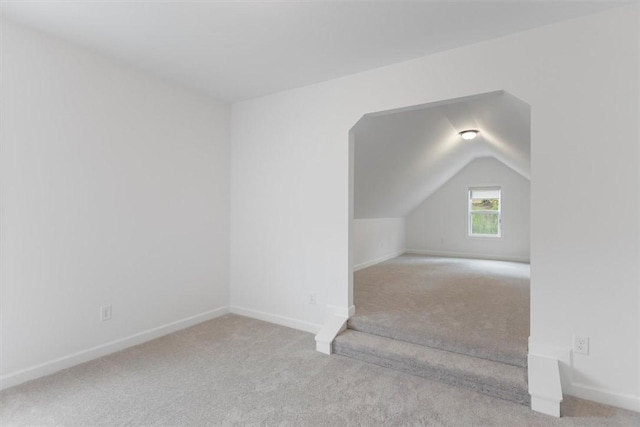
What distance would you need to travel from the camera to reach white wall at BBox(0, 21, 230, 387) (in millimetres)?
2223

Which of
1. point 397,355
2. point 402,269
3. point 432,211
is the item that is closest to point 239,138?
point 397,355

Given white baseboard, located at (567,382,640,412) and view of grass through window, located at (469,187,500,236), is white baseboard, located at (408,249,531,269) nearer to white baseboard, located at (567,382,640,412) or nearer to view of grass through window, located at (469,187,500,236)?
view of grass through window, located at (469,187,500,236)

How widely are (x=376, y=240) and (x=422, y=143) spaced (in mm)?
2521

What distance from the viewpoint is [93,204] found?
2.62 meters

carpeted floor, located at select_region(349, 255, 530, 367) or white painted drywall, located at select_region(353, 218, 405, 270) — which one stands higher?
white painted drywall, located at select_region(353, 218, 405, 270)

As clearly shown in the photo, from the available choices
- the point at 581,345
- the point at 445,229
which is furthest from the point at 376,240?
the point at 581,345

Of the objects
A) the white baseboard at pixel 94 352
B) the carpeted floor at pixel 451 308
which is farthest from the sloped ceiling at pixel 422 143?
the white baseboard at pixel 94 352

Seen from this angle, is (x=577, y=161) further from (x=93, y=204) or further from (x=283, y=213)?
(x=93, y=204)

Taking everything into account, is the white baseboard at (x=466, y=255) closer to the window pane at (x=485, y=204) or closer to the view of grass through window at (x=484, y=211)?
the view of grass through window at (x=484, y=211)

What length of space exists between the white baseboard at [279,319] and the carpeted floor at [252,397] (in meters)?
0.45

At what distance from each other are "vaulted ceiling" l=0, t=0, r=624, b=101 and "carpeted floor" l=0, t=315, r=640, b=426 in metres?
2.46

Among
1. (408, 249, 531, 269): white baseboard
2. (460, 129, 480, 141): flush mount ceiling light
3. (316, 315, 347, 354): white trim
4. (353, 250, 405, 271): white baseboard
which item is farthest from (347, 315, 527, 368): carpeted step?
(408, 249, 531, 269): white baseboard

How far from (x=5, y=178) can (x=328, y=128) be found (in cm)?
244

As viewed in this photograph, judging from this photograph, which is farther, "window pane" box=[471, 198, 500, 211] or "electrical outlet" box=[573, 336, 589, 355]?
"window pane" box=[471, 198, 500, 211]
